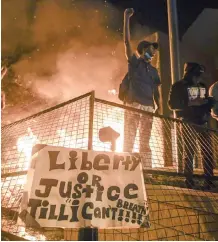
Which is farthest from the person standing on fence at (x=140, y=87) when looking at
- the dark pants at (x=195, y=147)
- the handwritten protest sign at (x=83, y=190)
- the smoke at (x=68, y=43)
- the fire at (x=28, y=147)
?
the smoke at (x=68, y=43)

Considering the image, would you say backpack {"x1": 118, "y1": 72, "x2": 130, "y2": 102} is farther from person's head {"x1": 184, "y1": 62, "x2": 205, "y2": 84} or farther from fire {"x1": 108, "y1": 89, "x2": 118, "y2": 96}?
fire {"x1": 108, "y1": 89, "x2": 118, "y2": 96}

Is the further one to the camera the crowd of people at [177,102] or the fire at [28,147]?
the crowd of people at [177,102]

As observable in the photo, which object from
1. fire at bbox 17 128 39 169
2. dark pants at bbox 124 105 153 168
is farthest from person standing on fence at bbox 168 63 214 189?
fire at bbox 17 128 39 169

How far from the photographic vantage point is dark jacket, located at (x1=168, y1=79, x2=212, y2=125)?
5.15 metres

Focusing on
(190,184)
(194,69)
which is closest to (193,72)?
(194,69)

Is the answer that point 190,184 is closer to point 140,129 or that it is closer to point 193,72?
point 140,129

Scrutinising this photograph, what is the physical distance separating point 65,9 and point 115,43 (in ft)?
9.75

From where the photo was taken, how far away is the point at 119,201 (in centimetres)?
268

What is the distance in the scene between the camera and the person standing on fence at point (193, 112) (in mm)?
4908

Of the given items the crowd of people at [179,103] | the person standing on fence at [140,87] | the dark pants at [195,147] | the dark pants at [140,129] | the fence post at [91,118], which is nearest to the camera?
the fence post at [91,118]

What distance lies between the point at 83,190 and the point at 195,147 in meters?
3.00

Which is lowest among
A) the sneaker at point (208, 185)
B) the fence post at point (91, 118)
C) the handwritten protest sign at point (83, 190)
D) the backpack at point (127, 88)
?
the handwritten protest sign at point (83, 190)

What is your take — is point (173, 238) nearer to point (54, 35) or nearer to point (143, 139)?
point (143, 139)

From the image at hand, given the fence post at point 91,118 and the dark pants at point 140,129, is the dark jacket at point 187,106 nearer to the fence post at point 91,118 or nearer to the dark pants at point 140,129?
the dark pants at point 140,129
